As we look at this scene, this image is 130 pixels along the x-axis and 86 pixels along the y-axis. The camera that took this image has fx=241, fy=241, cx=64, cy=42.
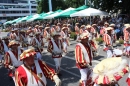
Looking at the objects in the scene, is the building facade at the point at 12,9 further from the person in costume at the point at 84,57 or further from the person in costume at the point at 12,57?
the person in costume at the point at 84,57

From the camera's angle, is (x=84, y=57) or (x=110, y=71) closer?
(x=110, y=71)

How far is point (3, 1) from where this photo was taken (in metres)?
124

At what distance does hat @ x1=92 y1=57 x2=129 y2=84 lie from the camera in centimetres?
279

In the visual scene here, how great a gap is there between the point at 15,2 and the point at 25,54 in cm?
13066

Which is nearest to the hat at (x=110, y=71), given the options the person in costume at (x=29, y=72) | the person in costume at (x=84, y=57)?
the person in costume at (x=29, y=72)

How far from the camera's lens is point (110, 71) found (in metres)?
2.80

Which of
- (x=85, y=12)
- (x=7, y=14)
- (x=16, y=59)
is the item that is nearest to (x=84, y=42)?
(x=16, y=59)

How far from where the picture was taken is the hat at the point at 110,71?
279cm

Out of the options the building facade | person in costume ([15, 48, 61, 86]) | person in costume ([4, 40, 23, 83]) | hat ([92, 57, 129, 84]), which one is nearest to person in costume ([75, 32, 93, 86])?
person in costume ([4, 40, 23, 83])

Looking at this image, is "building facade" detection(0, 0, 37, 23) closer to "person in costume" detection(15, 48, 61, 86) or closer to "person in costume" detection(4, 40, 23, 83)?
"person in costume" detection(4, 40, 23, 83)

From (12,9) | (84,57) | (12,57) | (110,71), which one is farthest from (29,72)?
(12,9)

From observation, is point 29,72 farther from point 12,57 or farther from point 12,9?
point 12,9

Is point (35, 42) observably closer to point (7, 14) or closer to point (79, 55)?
point (79, 55)

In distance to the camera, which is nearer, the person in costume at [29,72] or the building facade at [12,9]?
the person in costume at [29,72]
